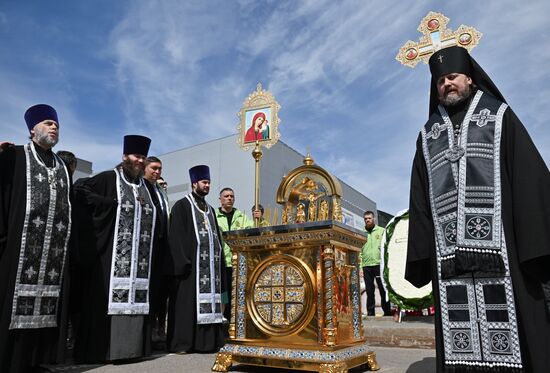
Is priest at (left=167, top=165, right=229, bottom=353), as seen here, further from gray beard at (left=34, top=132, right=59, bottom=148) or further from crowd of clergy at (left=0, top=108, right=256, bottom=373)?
gray beard at (left=34, top=132, right=59, bottom=148)

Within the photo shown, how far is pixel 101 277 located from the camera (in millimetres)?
4336

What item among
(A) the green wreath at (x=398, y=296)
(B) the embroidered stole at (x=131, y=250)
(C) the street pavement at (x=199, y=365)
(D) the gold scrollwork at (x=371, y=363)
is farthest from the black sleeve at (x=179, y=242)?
(A) the green wreath at (x=398, y=296)

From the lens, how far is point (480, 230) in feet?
8.14

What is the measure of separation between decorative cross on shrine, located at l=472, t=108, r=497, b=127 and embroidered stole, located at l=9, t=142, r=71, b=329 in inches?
132

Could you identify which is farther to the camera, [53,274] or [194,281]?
[194,281]

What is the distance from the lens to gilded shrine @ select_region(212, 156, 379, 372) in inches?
132

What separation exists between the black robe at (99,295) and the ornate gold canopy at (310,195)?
6.10ft

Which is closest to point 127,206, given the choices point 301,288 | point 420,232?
point 301,288

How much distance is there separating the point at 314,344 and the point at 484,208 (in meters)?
1.64

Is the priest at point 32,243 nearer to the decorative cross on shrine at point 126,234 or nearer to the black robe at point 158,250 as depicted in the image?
the decorative cross on shrine at point 126,234

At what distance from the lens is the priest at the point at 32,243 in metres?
3.32

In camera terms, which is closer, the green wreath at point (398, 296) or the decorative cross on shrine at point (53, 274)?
the decorative cross on shrine at point (53, 274)

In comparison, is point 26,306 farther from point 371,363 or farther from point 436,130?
point 436,130

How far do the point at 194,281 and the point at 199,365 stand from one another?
1.27 m
